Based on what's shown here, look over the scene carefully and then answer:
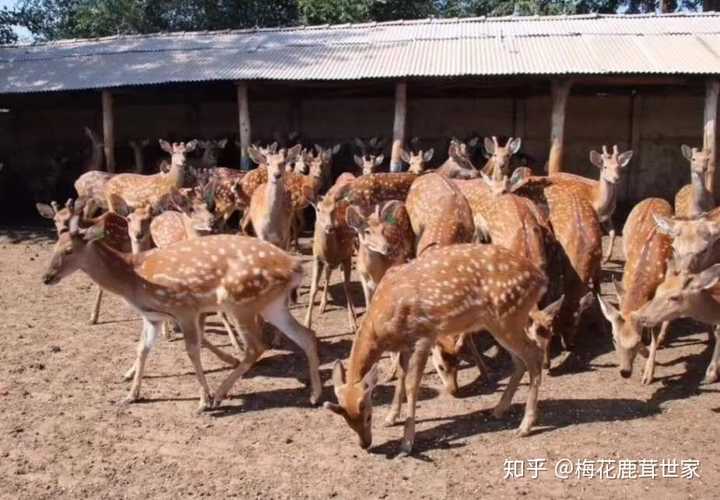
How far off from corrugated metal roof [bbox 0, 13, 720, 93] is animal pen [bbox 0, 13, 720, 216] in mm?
51

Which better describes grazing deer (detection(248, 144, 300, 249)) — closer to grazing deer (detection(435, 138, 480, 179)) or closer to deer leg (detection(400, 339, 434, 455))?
grazing deer (detection(435, 138, 480, 179))

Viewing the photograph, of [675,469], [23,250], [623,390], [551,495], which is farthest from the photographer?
[23,250]

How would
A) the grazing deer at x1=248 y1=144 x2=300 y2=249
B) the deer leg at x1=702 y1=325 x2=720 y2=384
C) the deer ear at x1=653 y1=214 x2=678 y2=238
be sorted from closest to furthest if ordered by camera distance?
the deer leg at x1=702 y1=325 x2=720 y2=384 < the deer ear at x1=653 y1=214 x2=678 y2=238 < the grazing deer at x1=248 y1=144 x2=300 y2=249

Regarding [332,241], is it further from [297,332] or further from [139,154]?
[139,154]

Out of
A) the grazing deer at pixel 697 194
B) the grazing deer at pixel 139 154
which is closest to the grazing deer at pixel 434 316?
the grazing deer at pixel 697 194

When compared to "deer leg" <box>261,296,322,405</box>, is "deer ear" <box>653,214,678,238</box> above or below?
above

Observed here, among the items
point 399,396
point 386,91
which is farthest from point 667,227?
point 386,91

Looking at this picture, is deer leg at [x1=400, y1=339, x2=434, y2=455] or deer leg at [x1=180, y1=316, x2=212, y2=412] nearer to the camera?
deer leg at [x1=400, y1=339, x2=434, y2=455]

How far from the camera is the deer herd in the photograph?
202 inches

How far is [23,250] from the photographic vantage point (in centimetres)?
1221

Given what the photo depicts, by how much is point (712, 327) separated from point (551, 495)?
338 centimetres

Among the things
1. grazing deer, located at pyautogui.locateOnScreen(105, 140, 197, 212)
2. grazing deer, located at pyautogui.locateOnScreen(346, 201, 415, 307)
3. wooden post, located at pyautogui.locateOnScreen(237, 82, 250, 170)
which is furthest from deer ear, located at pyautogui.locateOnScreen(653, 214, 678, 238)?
wooden post, located at pyautogui.locateOnScreen(237, 82, 250, 170)

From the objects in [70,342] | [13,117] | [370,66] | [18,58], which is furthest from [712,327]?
[13,117]

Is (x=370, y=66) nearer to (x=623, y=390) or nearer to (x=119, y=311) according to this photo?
(x=119, y=311)
